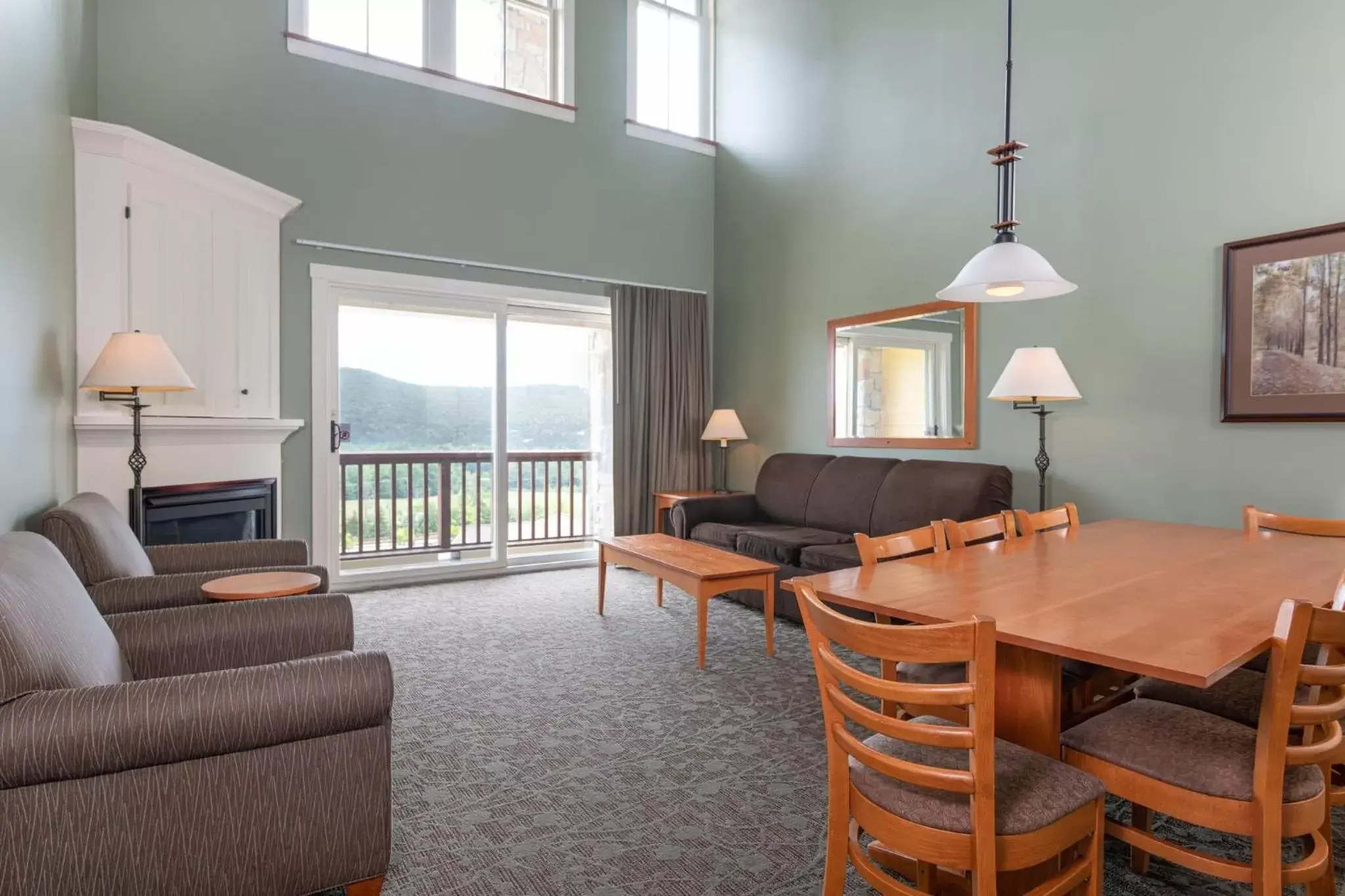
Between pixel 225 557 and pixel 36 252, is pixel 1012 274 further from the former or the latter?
pixel 36 252

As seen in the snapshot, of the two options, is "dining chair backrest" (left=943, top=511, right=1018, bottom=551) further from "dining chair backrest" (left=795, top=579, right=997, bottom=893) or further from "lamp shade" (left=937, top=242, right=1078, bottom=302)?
Answer: "dining chair backrest" (left=795, top=579, right=997, bottom=893)

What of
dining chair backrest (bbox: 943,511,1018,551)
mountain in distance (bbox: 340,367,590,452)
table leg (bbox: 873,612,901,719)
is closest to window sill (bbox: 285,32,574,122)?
mountain in distance (bbox: 340,367,590,452)

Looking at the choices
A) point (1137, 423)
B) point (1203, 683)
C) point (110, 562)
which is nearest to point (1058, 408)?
point (1137, 423)

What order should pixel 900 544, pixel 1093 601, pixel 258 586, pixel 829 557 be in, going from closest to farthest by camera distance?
1. pixel 1093 601
2. pixel 900 544
3. pixel 258 586
4. pixel 829 557

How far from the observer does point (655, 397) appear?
6113mm

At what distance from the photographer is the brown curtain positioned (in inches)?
235

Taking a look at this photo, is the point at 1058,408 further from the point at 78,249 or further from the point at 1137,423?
the point at 78,249

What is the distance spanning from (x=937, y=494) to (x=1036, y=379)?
0.97 metres

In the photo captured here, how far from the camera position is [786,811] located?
210 cm

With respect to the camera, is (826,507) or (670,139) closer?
(826,507)

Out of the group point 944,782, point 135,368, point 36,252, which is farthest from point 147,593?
point 944,782

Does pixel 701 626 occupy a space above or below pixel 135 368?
below

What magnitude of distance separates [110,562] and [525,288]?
365 centimetres

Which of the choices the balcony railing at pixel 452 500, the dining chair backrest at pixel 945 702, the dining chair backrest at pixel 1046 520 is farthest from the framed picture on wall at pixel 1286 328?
the balcony railing at pixel 452 500
